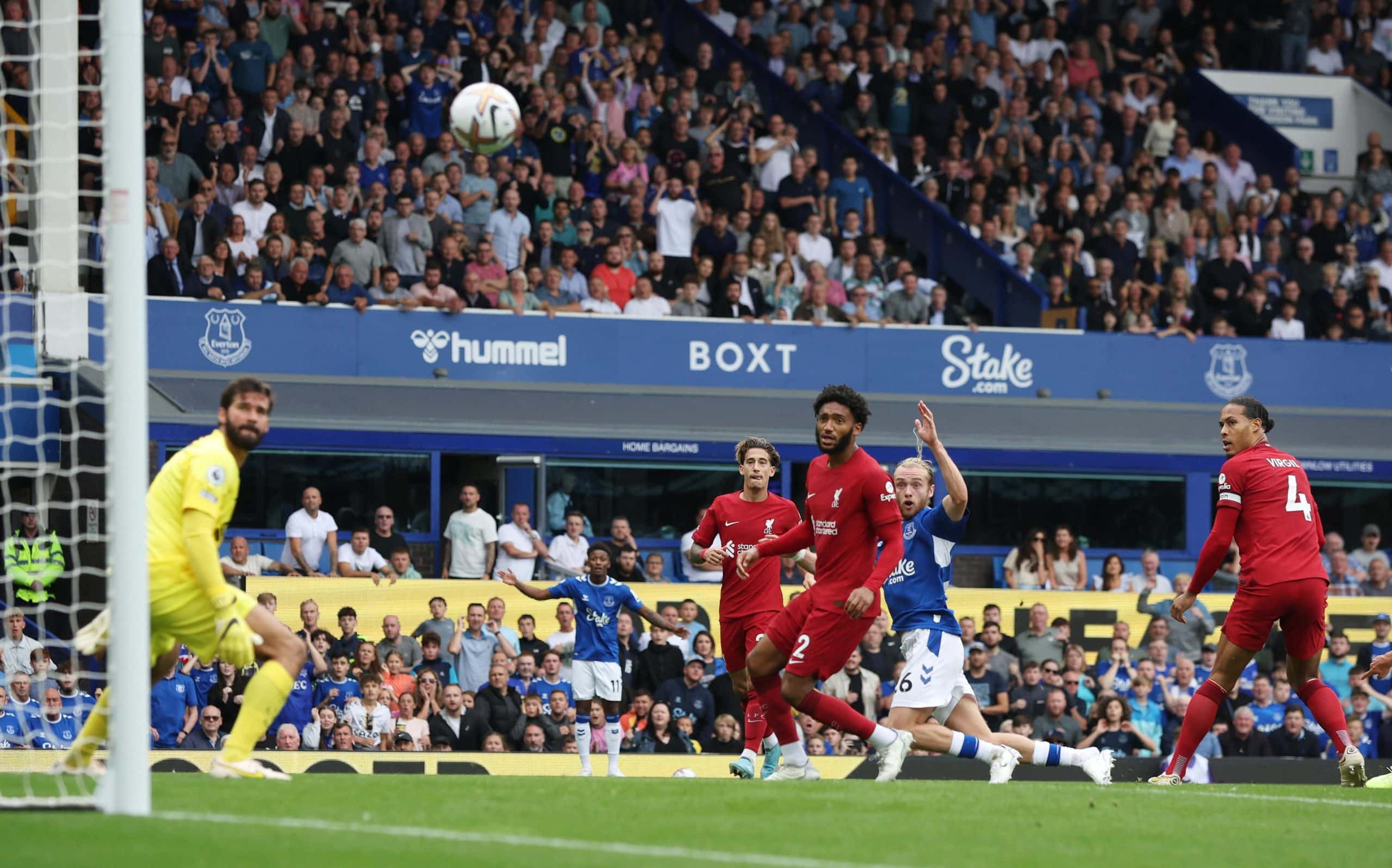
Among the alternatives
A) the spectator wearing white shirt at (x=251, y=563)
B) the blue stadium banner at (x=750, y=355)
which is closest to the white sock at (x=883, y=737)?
the spectator wearing white shirt at (x=251, y=563)

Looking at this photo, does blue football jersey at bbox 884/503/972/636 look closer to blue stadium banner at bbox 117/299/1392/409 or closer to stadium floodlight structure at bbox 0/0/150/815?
stadium floodlight structure at bbox 0/0/150/815

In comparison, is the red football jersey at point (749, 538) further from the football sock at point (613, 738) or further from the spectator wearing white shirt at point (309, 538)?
the spectator wearing white shirt at point (309, 538)

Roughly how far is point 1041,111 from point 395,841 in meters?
19.7

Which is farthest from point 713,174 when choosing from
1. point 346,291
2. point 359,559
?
point 359,559

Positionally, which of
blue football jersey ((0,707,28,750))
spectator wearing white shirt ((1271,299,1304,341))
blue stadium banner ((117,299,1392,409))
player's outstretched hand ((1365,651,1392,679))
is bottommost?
blue football jersey ((0,707,28,750))

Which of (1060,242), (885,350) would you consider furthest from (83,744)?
(1060,242)

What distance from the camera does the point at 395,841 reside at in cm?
686

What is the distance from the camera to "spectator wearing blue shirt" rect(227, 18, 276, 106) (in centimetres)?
2072

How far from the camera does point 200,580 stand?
313 inches

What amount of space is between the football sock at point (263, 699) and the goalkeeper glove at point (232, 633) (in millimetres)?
279

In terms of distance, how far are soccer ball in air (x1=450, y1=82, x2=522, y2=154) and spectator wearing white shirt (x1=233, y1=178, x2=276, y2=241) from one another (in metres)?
2.87

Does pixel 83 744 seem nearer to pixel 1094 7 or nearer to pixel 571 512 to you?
pixel 571 512

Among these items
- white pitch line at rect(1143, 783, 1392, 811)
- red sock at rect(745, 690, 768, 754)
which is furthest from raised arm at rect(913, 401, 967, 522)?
red sock at rect(745, 690, 768, 754)

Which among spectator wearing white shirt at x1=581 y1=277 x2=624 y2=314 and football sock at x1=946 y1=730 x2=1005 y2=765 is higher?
spectator wearing white shirt at x1=581 y1=277 x2=624 y2=314
